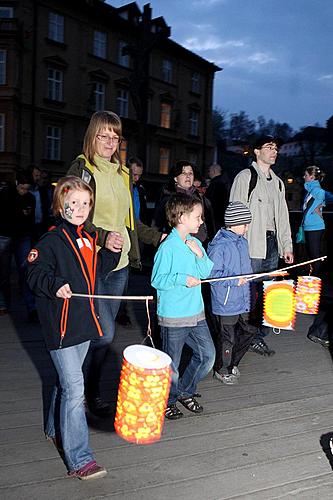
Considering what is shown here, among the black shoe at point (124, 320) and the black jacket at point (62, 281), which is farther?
the black shoe at point (124, 320)

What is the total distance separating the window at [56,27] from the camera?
31734mm

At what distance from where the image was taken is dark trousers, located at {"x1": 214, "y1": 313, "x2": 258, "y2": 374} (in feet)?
16.6

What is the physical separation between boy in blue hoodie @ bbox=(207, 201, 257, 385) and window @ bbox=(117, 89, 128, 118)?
3362 cm

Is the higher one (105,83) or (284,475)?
(105,83)

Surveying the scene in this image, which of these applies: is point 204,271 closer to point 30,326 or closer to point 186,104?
point 30,326

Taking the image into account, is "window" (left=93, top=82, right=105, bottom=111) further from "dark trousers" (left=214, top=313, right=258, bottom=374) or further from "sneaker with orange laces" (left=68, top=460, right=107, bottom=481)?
"sneaker with orange laces" (left=68, top=460, right=107, bottom=481)

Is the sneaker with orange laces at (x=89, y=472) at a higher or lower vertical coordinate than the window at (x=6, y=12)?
lower

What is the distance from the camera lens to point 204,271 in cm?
411

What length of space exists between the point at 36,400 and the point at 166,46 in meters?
38.2

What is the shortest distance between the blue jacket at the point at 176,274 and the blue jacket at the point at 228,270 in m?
0.84

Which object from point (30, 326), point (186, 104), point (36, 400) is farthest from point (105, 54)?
point (36, 400)

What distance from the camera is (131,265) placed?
440 cm

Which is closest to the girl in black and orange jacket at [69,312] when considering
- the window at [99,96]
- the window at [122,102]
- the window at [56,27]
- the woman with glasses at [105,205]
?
the woman with glasses at [105,205]

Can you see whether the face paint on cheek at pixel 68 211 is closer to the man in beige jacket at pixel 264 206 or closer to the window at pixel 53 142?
the man in beige jacket at pixel 264 206
